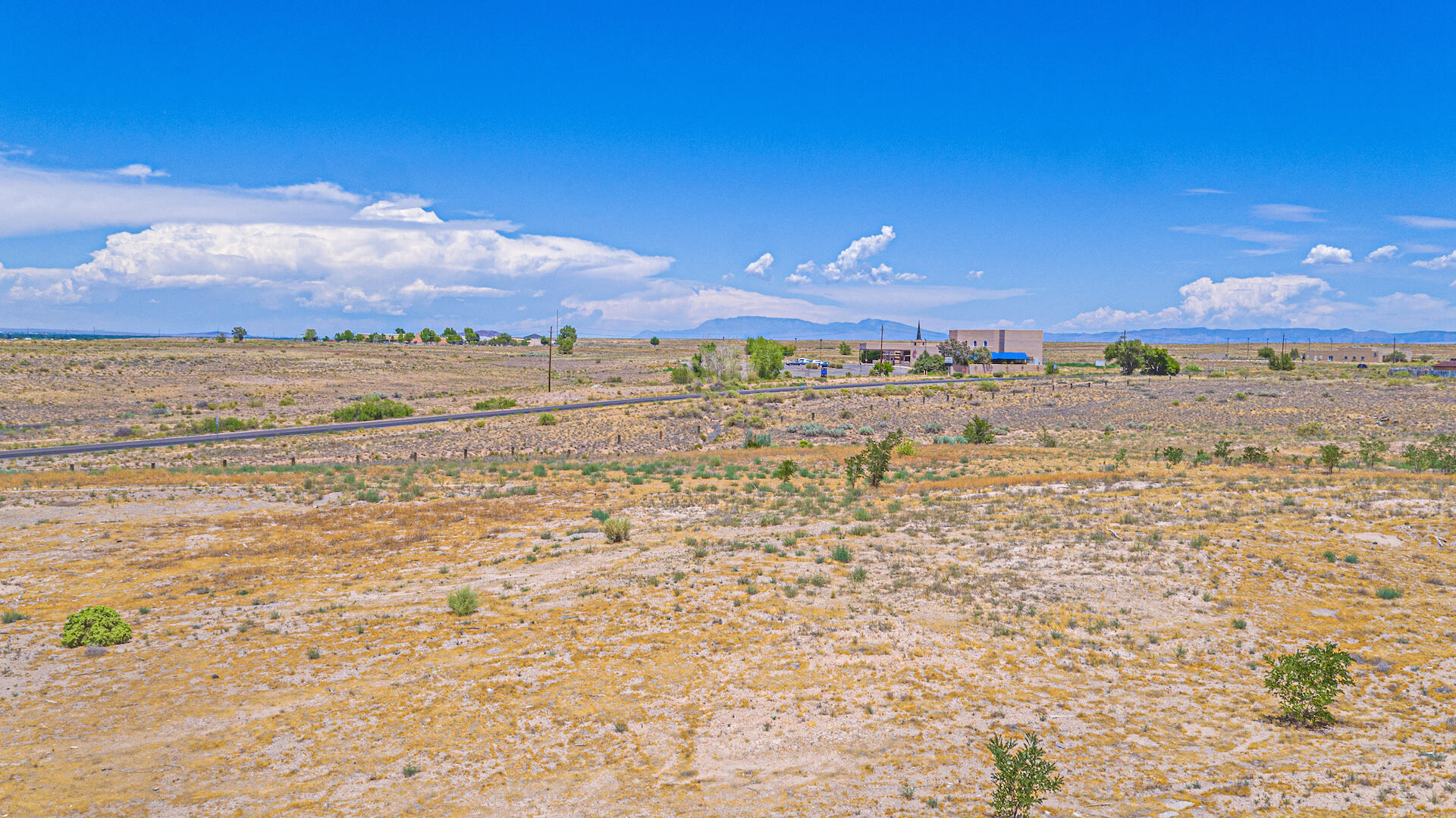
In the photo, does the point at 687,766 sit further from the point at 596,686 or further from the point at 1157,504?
the point at 1157,504

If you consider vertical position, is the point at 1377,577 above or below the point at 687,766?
above

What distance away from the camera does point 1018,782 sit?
7.65 metres

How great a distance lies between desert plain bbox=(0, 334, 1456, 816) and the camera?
8.78 m

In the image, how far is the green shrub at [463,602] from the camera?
14.4m

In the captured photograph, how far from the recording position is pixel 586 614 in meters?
14.3

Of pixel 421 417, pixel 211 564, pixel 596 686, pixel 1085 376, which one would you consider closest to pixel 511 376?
pixel 421 417

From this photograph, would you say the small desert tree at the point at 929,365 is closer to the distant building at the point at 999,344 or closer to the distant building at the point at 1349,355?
the distant building at the point at 999,344

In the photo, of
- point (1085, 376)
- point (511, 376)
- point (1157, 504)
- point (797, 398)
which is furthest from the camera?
point (511, 376)

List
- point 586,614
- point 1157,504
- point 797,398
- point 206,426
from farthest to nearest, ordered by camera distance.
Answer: point 797,398
point 206,426
point 1157,504
point 586,614

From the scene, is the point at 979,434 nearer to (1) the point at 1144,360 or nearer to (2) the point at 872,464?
(2) the point at 872,464

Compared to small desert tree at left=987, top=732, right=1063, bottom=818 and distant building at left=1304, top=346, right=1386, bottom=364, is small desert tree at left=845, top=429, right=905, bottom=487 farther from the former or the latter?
distant building at left=1304, top=346, right=1386, bottom=364

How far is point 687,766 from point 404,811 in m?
3.11

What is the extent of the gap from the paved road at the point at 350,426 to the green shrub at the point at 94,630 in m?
34.2

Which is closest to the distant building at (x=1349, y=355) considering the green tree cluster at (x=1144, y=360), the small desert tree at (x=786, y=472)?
the green tree cluster at (x=1144, y=360)
